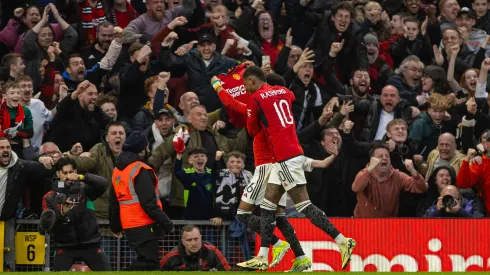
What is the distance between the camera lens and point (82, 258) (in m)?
16.1

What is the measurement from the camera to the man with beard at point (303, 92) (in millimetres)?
20125

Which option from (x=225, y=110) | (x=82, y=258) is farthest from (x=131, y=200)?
(x=225, y=110)

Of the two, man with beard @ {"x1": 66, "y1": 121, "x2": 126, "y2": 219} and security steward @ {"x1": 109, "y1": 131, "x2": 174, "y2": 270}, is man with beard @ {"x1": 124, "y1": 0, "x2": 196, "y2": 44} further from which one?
security steward @ {"x1": 109, "y1": 131, "x2": 174, "y2": 270}

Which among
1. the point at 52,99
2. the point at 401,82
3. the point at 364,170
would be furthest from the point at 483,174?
the point at 52,99

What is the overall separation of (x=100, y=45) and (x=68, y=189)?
5.54m

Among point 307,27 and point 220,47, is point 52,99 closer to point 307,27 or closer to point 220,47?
point 220,47

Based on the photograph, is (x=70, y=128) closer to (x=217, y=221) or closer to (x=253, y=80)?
(x=217, y=221)

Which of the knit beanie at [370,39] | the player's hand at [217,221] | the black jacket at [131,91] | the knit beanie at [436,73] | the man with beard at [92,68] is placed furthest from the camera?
the knit beanie at [370,39]

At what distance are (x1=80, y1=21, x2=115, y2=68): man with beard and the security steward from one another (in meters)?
5.54

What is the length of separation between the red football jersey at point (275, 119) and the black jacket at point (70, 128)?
4.46m

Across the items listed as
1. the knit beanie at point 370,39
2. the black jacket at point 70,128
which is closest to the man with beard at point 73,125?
the black jacket at point 70,128

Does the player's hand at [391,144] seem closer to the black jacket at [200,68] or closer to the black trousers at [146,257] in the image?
the black jacket at [200,68]

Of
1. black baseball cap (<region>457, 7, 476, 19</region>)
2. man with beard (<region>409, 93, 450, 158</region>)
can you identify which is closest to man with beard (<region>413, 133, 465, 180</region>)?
man with beard (<region>409, 93, 450, 158</region>)

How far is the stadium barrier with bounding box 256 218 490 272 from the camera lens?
17.3 m
